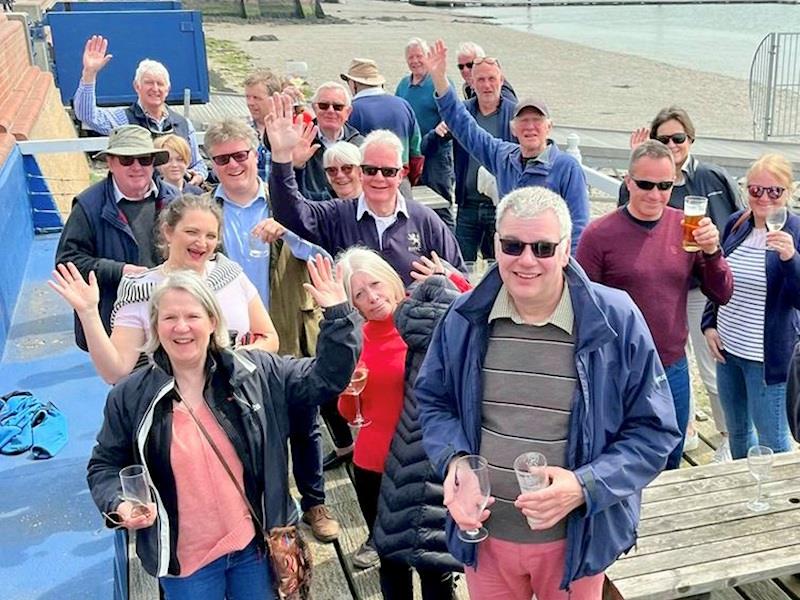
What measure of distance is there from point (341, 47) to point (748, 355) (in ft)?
111

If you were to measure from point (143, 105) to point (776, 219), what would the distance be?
4146 mm

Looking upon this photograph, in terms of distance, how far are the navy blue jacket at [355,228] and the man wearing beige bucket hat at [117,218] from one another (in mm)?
608

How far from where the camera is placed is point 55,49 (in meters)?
13.9

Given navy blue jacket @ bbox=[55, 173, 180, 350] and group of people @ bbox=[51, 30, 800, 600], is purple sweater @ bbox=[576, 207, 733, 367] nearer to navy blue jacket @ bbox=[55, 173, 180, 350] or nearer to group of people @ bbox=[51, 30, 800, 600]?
group of people @ bbox=[51, 30, 800, 600]

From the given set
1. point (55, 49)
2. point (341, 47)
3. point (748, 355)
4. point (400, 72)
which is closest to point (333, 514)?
point (748, 355)

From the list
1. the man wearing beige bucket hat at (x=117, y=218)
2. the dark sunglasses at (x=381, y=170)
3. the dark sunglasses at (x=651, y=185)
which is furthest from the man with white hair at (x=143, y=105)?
the dark sunglasses at (x=651, y=185)

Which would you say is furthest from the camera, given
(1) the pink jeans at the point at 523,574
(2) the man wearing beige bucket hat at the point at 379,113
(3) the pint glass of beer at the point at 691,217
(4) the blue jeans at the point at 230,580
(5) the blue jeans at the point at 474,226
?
(5) the blue jeans at the point at 474,226

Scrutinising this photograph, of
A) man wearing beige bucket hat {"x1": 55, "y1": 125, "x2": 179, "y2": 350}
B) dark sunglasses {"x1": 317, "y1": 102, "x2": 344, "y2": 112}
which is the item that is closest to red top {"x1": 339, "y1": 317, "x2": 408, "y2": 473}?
man wearing beige bucket hat {"x1": 55, "y1": 125, "x2": 179, "y2": 350}

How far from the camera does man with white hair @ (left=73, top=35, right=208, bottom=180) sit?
5660 mm

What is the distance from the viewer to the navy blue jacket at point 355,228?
3.89m

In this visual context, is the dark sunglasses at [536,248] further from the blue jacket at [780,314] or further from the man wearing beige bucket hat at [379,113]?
the man wearing beige bucket hat at [379,113]

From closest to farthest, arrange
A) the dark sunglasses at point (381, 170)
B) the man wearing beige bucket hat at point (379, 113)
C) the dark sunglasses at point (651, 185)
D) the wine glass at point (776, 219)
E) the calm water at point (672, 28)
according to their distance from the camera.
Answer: the dark sunglasses at point (651, 185) < the wine glass at point (776, 219) < the dark sunglasses at point (381, 170) < the man wearing beige bucket hat at point (379, 113) < the calm water at point (672, 28)

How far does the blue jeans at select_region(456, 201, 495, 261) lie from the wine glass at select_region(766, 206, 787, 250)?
253 centimetres

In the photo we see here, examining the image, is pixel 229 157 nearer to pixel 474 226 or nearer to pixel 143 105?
pixel 143 105
